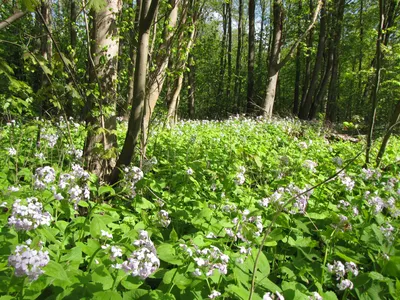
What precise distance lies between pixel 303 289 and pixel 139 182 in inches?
55.8

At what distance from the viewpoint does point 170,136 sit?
6.05 meters

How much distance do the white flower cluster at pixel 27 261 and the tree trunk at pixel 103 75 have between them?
2314 mm

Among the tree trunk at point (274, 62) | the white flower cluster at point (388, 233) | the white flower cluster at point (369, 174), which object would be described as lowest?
the white flower cluster at point (388, 233)

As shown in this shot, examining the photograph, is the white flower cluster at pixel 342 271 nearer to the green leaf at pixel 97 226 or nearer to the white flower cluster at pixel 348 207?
the white flower cluster at pixel 348 207

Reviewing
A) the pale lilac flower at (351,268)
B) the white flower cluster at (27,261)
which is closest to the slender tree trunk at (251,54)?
the pale lilac flower at (351,268)

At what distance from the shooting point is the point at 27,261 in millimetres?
1126

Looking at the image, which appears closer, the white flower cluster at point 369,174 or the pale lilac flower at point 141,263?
the pale lilac flower at point 141,263

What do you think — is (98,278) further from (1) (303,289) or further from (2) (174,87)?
(2) (174,87)

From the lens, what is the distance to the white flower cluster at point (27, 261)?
1122mm

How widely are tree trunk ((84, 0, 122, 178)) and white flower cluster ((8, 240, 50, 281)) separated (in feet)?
7.59

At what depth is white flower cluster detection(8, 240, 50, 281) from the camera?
1.12 m

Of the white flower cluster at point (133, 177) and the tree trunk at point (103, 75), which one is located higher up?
the tree trunk at point (103, 75)

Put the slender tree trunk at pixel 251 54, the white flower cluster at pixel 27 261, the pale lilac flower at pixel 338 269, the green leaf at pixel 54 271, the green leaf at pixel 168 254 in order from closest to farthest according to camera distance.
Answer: the white flower cluster at pixel 27 261, the green leaf at pixel 54 271, the green leaf at pixel 168 254, the pale lilac flower at pixel 338 269, the slender tree trunk at pixel 251 54

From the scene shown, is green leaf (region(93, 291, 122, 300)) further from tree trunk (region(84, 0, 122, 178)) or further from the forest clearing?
tree trunk (region(84, 0, 122, 178))
